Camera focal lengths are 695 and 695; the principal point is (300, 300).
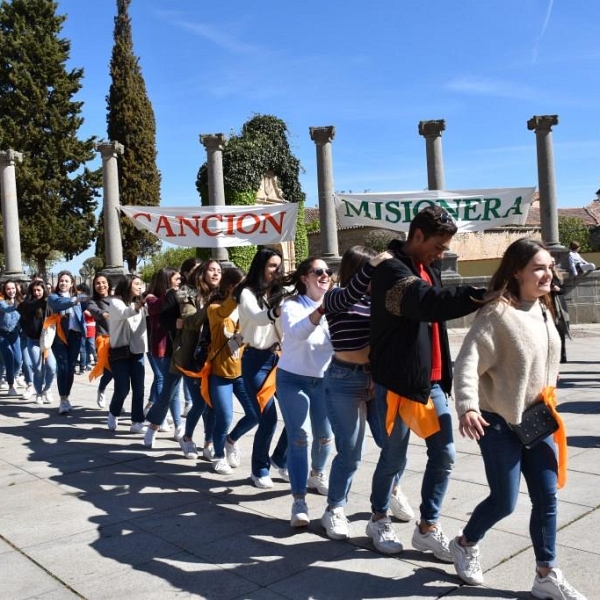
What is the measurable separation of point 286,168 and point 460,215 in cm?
1440

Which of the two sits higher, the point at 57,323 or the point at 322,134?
the point at 322,134

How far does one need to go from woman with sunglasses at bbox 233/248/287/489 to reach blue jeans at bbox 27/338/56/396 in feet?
16.4

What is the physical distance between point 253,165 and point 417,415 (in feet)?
79.4

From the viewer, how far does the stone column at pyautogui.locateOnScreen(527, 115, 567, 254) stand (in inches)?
730

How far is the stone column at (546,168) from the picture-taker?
18.5 metres

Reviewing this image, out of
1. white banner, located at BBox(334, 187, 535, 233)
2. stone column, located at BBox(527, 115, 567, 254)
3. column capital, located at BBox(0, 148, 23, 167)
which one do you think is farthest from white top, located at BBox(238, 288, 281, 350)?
stone column, located at BBox(527, 115, 567, 254)

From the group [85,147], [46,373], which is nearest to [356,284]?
[46,373]

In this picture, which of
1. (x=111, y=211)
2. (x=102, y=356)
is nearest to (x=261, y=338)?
(x=102, y=356)

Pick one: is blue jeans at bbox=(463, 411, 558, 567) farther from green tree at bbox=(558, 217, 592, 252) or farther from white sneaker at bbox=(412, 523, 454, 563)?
green tree at bbox=(558, 217, 592, 252)

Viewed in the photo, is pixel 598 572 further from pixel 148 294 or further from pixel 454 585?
pixel 148 294

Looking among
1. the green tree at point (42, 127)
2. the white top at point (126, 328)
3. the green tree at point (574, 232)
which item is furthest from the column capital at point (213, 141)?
the green tree at point (574, 232)

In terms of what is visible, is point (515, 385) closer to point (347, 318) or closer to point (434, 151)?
point (347, 318)

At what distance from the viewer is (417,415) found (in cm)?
349

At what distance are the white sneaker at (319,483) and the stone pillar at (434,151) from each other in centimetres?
1378
